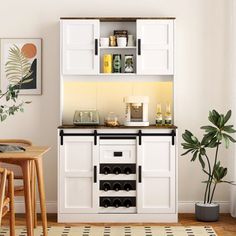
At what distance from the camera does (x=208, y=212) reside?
6.19m

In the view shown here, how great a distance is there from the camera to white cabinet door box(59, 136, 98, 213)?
6160mm

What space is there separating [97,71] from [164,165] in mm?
1190

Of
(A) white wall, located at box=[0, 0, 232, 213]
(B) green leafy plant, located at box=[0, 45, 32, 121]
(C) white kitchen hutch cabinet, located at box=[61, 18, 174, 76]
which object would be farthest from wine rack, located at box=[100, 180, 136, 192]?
(B) green leafy plant, located at box=[0, 45, 32, 121]

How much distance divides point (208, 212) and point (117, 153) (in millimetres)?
1104

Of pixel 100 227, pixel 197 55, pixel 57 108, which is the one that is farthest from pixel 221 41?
pixel 100 227

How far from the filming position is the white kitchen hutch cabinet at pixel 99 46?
6281 mm

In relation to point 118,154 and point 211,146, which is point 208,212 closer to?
point 211,146

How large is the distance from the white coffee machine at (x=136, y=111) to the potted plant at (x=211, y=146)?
46 cm

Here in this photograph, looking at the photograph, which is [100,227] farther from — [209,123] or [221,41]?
[221,41]

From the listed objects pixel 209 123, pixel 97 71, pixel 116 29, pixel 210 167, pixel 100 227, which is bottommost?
pixel 100 227

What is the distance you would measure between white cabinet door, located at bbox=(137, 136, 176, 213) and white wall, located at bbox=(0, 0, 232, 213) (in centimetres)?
50

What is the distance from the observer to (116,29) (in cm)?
656

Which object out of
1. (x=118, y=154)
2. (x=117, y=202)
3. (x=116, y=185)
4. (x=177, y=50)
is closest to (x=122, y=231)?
(x=117, y=202)

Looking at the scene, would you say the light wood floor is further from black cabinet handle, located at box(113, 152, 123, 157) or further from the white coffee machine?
the white coffee machine
